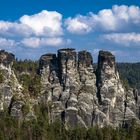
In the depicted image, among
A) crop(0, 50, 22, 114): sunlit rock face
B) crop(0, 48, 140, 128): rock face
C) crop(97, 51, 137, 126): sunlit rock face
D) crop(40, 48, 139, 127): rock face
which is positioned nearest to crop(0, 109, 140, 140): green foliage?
crop(0, 50, 22, 114): sunlit rock face

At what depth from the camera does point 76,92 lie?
559ft

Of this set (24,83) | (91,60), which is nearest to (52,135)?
(24,83)

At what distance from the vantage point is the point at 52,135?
14125 cm

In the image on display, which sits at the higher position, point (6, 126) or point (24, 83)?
point (24, 83)

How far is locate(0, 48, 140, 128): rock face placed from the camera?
162 meters

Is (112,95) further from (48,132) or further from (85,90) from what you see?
(48,132)

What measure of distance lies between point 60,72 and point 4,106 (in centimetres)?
2786

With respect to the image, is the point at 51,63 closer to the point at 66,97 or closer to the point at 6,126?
the point at 66,97

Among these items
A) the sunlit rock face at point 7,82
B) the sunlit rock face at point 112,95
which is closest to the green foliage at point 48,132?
the sunlit rock face at point 7,82

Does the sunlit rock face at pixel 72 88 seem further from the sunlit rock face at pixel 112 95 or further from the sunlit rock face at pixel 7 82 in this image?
the sunlit rock face at pixel 7 82

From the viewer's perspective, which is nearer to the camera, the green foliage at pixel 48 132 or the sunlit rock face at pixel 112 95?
the green foliage at pixel 48 132

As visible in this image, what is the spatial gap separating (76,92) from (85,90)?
3.68 metres

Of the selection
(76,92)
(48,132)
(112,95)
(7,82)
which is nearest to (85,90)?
(76,92)

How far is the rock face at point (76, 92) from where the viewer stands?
162000 mm
